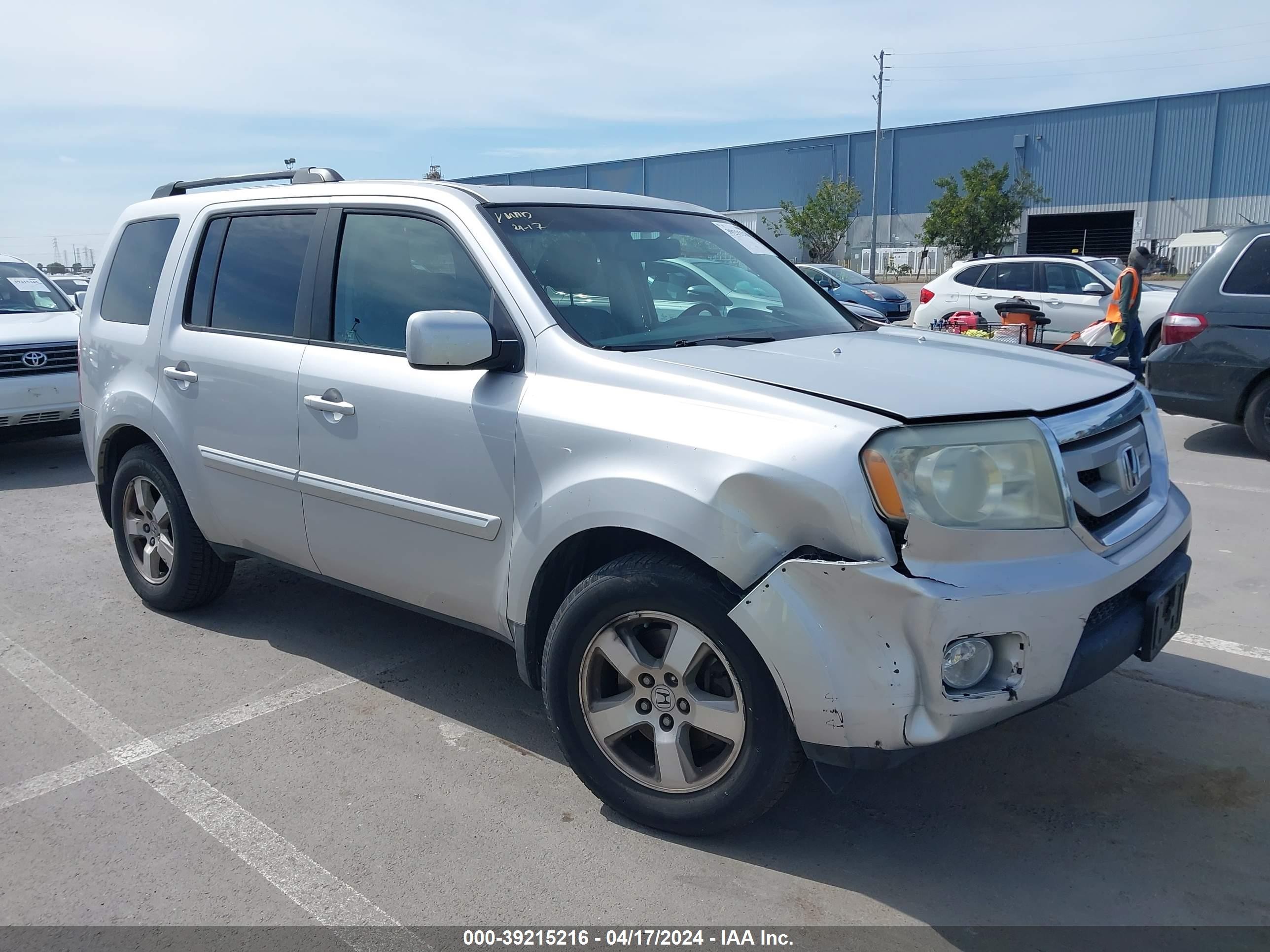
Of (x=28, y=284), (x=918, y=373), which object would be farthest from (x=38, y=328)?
(x=918, y=373)

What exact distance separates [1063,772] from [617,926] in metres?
1.63

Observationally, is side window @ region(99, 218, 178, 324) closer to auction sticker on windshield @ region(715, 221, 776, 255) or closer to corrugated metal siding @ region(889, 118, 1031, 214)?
auction sticker on windshield @ region(715, 221, 776, 255)

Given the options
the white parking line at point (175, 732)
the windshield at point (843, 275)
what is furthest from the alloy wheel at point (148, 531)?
the windshield at point (843, 275)

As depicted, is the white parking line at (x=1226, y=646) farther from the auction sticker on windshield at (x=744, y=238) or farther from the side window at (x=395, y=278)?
the side window at (x=395, y=278)

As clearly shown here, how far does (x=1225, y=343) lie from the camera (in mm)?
8047

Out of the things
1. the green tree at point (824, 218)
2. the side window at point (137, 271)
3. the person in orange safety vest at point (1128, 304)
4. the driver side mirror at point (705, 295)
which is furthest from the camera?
the green tree at point (824, 218)

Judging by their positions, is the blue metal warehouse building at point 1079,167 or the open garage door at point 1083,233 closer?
the blue metal warehouse building at point 1079,167

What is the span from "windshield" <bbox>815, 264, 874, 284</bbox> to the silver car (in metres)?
18.0

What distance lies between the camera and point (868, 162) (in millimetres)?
55250

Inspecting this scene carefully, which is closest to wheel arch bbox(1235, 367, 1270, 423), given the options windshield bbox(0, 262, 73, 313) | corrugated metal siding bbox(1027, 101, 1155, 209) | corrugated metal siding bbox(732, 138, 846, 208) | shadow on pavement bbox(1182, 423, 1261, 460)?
shadow on pavement bbox(1182, 423, 1261, 460)

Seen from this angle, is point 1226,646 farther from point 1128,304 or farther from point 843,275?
point 843,275

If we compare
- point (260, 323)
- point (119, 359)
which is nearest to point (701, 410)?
point (260, 323)

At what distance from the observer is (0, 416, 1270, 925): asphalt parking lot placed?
276 cm

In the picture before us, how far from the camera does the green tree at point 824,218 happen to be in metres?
50.1
